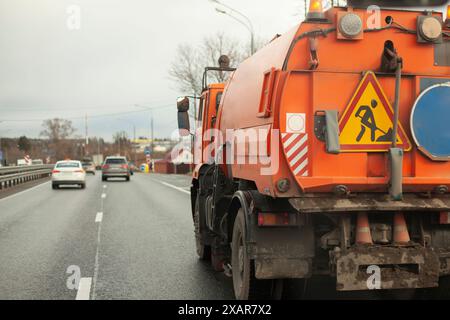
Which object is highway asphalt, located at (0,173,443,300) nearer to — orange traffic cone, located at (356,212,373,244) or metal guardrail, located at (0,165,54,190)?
orange traffic cone, located at (356,212,373,244)

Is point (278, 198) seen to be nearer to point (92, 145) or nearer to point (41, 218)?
point (41, 218)

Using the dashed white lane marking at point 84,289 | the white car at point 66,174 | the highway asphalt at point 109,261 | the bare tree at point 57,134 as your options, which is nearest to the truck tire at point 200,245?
the highway asphalt at point 109,261

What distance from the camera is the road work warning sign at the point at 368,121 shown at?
452 centimetres

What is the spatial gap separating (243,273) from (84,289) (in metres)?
2.12

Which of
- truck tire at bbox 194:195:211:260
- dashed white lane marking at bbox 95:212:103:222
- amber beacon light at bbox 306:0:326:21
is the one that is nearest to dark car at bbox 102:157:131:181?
dashed white lane marking at bbox 95:212:103:222

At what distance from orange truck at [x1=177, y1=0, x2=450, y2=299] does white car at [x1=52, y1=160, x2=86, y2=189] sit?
2403cm

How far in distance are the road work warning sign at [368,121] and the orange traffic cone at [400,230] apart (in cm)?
60

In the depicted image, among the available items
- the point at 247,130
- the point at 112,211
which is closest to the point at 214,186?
the point at 247,130

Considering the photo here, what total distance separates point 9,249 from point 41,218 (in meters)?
4.75

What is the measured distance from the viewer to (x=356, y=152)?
14.9 ft

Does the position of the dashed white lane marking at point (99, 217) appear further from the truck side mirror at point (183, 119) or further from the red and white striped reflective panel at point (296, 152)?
the red and white striped reflective panel at point (296, 152)

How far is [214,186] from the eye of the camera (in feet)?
21.9

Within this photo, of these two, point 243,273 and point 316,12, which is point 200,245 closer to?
point 243,273

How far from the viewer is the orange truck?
4414 millimetres
